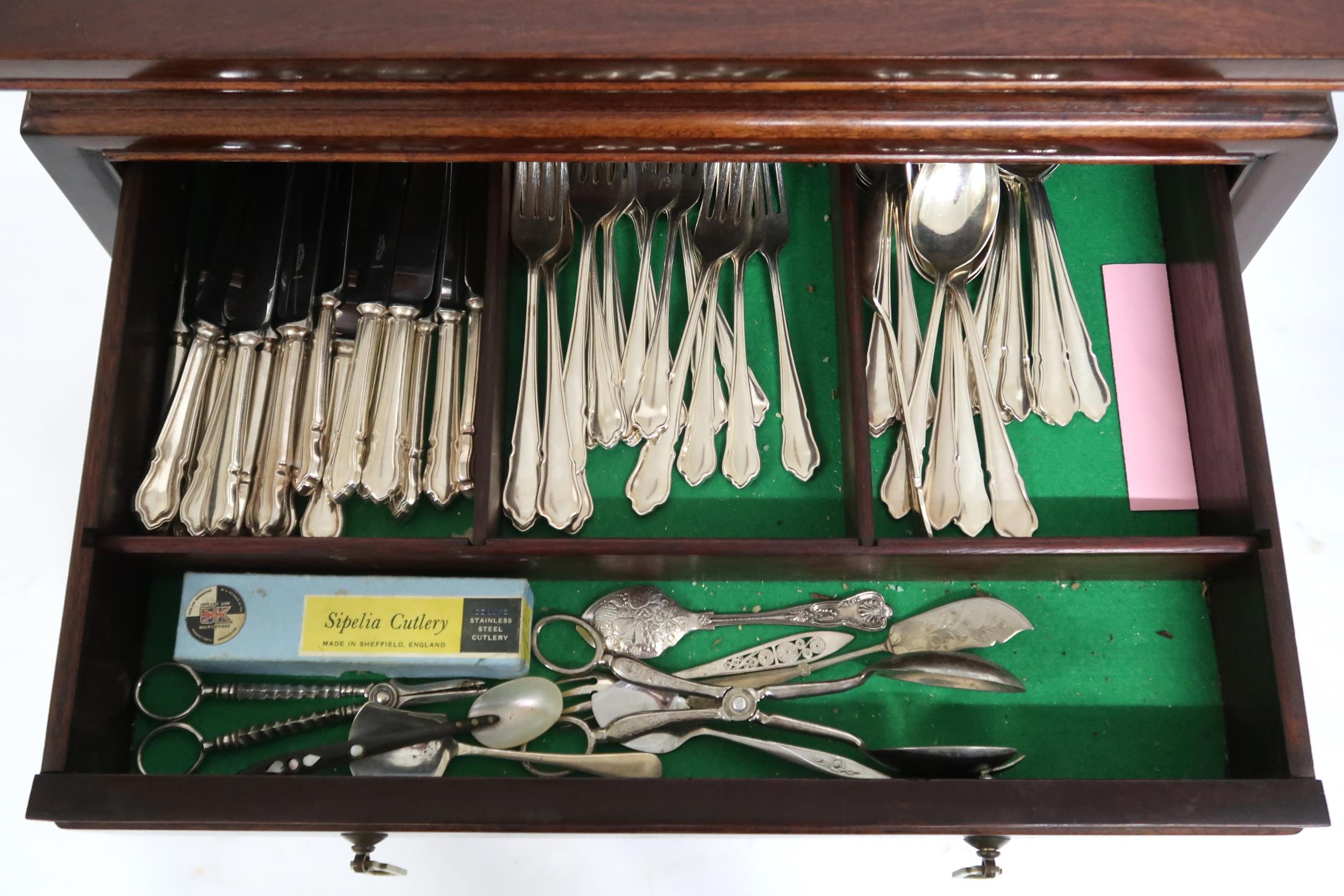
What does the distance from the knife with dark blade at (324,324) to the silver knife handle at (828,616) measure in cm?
42

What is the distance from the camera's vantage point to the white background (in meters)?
1.08

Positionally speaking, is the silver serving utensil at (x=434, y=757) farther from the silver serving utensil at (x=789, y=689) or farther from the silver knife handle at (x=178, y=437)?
the silver knife handle at (x=178, y=437)

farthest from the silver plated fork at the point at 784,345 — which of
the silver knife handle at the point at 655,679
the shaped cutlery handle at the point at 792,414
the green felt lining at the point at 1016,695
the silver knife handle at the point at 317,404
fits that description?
the silver knife handle at the point at 317,404

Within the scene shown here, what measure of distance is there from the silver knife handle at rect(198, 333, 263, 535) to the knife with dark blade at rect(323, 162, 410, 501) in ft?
0.28

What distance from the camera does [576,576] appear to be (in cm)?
105

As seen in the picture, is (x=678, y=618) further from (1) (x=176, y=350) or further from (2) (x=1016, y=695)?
(1) (x=176, y=350)

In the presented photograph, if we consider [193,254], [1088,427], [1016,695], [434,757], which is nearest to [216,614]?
[434,757]

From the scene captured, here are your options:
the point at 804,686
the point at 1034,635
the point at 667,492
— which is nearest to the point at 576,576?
the point at 667,492

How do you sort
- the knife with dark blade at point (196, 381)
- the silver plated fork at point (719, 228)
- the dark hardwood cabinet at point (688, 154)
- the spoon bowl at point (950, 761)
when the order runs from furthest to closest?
the silver plated fork at point (719, 228)
the knife with dark blade at point (196, 381)
the spoon bowl at point (950, 761)
the dark hardwood cabinet at point (688, 154)

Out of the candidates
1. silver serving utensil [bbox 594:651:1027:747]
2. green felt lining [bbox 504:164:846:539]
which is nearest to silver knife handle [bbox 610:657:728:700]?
silver serving utensil [bbox 594:651:1027:747]

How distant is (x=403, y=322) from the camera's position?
110 centimetres

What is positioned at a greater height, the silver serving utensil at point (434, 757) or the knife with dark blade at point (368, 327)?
the knife with dark blade at point (368, 327)

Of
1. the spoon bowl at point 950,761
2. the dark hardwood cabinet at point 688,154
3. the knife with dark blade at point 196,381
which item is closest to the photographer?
the dark hardwood cabinet at point 688,154

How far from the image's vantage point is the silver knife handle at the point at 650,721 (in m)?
0.98
